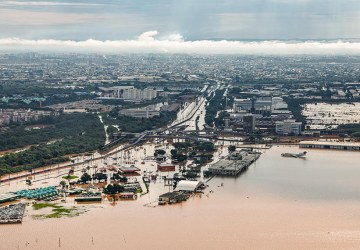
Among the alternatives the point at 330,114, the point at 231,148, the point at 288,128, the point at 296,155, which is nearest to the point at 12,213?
the point at 231,148

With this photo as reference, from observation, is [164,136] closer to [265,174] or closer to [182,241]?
[265,174]

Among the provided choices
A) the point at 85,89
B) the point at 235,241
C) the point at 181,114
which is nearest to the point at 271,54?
the point at 85,89

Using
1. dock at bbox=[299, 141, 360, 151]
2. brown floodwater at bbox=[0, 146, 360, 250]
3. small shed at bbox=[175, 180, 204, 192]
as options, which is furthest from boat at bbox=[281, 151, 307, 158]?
small shed at bbox=[175, 180, 204, 192]

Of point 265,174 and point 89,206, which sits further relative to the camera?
point 265,174

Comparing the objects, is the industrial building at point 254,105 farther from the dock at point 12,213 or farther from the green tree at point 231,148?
the dock at point 12,213

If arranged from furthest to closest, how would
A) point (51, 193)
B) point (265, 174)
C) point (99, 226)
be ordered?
point (265, 174) < point (51, 193) < point (99, 226)

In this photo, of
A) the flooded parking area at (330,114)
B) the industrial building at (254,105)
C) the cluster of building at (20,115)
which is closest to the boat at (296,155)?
the flooded parking area at (330,114)
